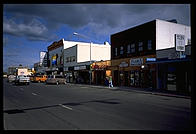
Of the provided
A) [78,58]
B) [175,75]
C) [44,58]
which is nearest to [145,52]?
[175,75]

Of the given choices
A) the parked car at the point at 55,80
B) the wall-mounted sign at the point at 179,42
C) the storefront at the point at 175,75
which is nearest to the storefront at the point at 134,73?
the storefront at the point at 175,75

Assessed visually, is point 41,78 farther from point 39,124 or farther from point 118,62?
point 39,124

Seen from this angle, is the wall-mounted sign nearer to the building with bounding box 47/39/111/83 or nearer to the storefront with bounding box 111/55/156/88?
the storefront with bounding box 111/55/156/88

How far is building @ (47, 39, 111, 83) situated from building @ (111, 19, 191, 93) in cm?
962

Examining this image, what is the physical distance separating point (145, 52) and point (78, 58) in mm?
22211

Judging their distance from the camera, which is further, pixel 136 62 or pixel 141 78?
pixel 136 62

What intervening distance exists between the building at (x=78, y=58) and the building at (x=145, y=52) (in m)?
9.62

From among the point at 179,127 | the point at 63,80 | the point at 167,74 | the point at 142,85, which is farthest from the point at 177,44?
the point at 63,80

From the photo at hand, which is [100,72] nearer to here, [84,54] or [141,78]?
[84,54]

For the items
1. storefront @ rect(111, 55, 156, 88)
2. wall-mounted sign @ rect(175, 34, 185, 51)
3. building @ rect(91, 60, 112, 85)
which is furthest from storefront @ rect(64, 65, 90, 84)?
wall-mounted sign @ rect(175, 34, 185, 51)

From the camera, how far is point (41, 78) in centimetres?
4972

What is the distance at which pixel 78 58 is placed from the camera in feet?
150

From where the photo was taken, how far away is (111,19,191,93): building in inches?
939
